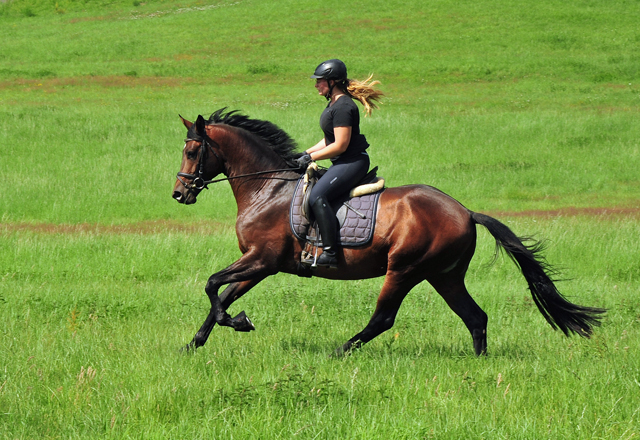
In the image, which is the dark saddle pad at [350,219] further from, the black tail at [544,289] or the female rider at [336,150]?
the black tail at [544,289]

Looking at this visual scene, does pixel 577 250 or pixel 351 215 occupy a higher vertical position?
pixel 351 215

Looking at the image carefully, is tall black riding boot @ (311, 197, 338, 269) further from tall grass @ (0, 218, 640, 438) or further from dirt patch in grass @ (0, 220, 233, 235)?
dirt patch in grass @ (0, 220, 233, 235)

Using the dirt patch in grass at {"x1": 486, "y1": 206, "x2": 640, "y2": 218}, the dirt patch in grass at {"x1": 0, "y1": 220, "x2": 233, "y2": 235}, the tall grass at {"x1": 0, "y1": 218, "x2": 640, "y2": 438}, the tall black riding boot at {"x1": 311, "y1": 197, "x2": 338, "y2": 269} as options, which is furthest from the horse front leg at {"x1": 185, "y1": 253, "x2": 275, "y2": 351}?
the dirt patch in grass at {"x1": 486, "y1": 206, "x2": 640, "y2": 218}

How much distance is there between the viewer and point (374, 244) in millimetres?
6812

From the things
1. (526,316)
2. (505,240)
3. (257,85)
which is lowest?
(526,316)

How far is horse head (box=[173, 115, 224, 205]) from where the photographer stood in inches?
283

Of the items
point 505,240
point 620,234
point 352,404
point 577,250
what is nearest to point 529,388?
point 352,404

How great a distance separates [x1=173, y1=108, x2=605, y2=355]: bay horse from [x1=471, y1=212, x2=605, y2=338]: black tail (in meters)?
0.01

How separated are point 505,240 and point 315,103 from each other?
26.4 metres

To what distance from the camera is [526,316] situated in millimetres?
8672

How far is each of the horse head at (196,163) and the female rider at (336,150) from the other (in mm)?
1063

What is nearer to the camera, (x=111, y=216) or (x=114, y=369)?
(x=114, y=369)

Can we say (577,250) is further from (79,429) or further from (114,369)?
(79,429)

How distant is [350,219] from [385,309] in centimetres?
99
